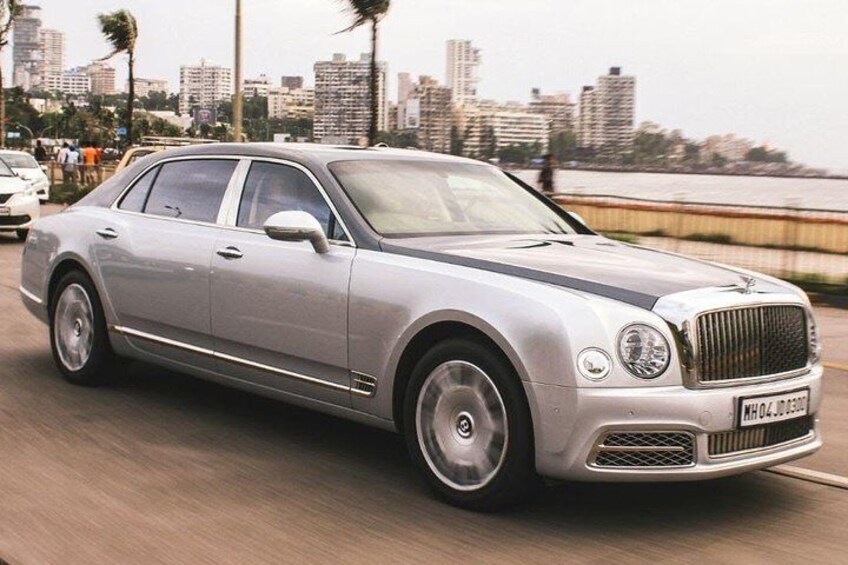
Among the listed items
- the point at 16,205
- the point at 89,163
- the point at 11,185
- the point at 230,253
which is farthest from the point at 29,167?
the point at 230,253

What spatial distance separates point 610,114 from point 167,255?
36.2 metres

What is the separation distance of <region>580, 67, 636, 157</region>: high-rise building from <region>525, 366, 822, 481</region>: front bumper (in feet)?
80.8

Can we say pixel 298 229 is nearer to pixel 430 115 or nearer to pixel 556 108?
pixel 430 115

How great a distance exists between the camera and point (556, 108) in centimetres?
4209

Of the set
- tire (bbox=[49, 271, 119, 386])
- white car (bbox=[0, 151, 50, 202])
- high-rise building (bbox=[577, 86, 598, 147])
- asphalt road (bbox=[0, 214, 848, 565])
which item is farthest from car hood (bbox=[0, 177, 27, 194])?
high-rise building (bbox=[577, 86, 598, 147])

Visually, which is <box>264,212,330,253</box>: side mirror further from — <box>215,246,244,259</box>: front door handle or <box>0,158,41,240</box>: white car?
<box>0,158,41,240</box>: white car

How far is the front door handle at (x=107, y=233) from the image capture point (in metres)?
7.60

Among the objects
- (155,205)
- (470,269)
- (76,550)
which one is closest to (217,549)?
(76,550)

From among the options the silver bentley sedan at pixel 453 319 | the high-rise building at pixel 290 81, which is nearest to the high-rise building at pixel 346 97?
the silver bentley sedan at pixel 453 319

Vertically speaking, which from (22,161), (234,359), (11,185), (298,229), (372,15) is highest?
(372,15)

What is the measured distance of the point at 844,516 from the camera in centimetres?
527

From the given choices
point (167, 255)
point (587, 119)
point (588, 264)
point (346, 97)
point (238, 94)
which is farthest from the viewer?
point (587, 119)

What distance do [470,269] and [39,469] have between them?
7.22 ft

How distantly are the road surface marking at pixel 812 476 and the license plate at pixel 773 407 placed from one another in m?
0.66
